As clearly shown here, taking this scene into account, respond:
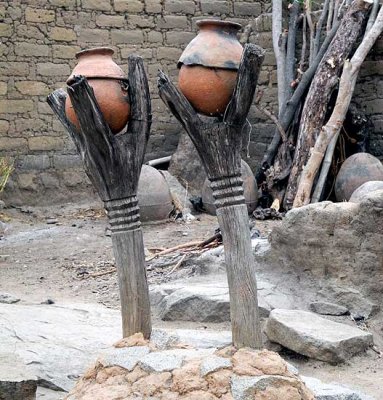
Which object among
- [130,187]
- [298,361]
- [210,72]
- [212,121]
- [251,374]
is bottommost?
[298,361]

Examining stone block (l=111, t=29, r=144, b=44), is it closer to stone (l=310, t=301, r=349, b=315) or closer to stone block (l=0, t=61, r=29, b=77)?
stone block (l=0, t=61, r=29, b=77)

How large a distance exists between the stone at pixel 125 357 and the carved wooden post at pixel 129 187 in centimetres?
19

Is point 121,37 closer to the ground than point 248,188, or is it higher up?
higher up

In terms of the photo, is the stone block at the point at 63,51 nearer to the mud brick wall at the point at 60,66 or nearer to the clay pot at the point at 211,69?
the mud brick wall at the point at 60,66

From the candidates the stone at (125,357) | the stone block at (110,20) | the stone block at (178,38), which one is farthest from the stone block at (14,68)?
the stone at (125,357)

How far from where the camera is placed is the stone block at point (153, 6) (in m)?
10.2

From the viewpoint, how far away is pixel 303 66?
9.92 metres

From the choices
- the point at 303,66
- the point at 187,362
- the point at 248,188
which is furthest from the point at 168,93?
the point at 303,66

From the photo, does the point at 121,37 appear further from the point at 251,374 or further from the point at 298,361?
the point at 251,374

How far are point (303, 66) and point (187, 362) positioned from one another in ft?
24.4

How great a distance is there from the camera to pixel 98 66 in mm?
3312

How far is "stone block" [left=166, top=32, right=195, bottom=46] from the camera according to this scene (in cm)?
1024

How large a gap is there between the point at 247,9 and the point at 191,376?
8446 mm

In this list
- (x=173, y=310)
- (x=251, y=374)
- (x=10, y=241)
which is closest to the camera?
(x=251, y=374)
